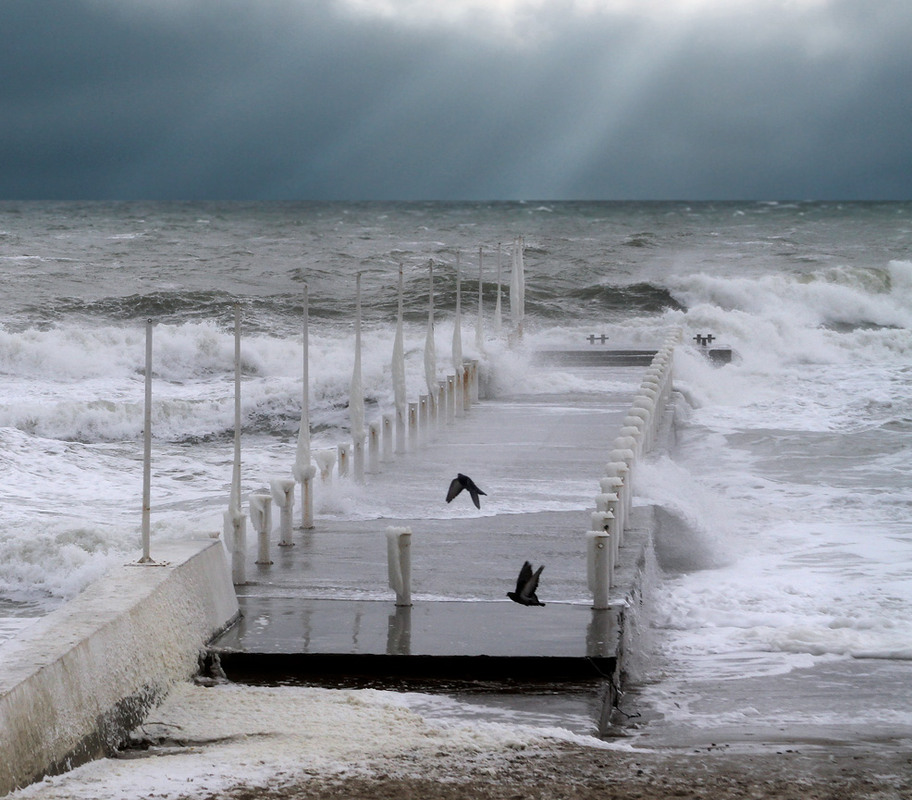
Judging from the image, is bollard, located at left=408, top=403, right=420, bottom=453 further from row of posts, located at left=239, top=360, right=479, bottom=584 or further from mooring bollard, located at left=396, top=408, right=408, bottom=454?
mooring bollard, located at left=396, top=408, right=408, bottom=454

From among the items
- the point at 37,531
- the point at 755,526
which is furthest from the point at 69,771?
the point at 755,526

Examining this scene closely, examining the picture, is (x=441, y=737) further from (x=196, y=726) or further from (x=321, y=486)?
(x=321, y=486)

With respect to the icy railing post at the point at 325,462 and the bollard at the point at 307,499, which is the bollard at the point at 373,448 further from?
the bollard at the point at 307,499

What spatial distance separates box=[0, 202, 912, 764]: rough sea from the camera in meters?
9.76

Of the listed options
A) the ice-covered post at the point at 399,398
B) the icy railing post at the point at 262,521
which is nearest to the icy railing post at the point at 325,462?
the icy railing post at the point at 262,521

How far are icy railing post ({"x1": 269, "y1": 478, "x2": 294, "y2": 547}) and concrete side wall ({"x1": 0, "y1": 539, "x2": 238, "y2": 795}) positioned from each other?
2.43 metres

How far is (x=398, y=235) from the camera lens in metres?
81.6

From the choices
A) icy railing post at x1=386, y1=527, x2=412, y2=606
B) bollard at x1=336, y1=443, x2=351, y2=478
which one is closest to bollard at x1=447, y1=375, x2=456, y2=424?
bollard at x1=336, y1=443, x2=351, y2=478

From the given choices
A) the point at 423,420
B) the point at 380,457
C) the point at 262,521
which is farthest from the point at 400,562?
the point at 423,420

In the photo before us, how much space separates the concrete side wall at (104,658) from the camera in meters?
6.27

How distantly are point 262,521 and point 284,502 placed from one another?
2.57 feet

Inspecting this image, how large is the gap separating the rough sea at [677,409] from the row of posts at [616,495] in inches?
20.0

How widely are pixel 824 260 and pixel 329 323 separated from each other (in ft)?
103

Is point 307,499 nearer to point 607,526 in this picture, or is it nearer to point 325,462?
point 325,462
